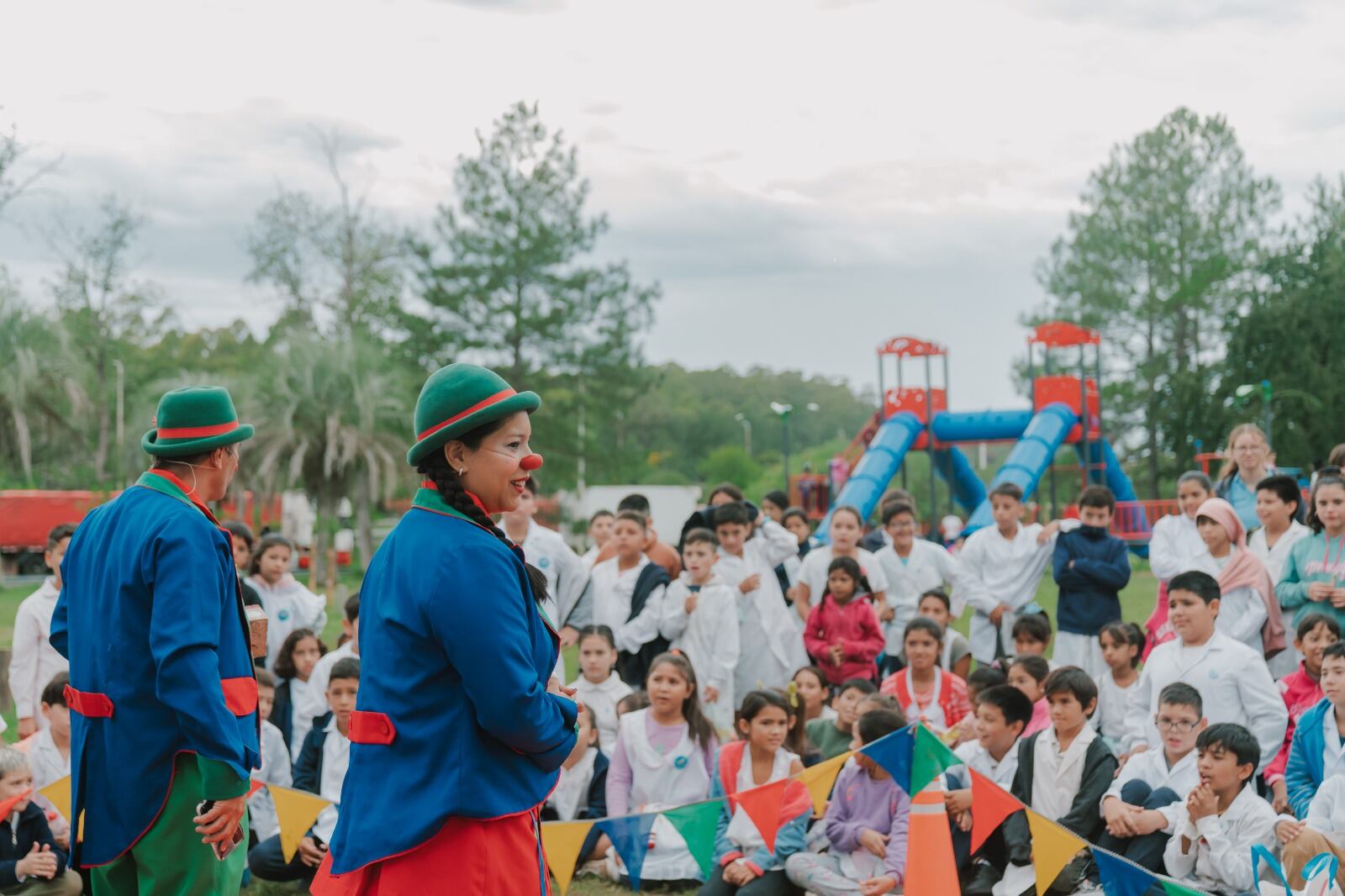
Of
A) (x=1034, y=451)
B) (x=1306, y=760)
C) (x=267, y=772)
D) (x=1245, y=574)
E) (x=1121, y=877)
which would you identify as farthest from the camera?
(x=1034, y=451)

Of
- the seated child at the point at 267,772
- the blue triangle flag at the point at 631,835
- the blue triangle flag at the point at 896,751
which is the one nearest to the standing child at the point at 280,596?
the seated child at the point at 267,772

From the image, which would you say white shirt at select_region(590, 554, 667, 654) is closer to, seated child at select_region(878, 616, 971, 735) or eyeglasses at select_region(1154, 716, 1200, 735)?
seated child at select_region(878, 616, 971, 735)

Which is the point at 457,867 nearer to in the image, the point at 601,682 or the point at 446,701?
the point at 446,701

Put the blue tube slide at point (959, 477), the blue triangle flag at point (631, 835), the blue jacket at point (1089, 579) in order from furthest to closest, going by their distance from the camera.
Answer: the blue tube slide at point (959, 477), the blue jacket at point (1089, 579), the blue triangle flag at point (631, 835)

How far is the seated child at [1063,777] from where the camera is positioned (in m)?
5.81

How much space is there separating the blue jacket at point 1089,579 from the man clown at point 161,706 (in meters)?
6.15

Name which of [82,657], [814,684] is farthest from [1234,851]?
[82,657]

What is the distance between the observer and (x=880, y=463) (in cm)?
2545

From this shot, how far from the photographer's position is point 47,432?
96.3ft

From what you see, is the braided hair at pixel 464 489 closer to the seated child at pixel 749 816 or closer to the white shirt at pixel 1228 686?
the seated child at pixel 749 816

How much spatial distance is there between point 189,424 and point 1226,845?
13.6 feet

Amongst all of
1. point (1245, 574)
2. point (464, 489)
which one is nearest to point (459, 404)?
point (464, 489)

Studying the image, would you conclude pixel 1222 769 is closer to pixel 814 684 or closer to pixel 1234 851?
pixel 1234 851

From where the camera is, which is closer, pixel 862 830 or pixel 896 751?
pixel 896 751
